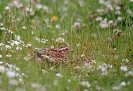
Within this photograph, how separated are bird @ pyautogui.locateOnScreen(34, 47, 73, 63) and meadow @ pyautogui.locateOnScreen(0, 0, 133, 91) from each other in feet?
0.20

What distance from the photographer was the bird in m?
4.60

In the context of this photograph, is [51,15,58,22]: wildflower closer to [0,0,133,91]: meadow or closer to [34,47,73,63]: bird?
[0,0,133,91]: meadow

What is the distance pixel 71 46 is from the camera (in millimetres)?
5168

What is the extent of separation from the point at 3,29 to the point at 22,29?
14.3 inches

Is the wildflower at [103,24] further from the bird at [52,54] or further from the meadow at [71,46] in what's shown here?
the bird at [52,54]

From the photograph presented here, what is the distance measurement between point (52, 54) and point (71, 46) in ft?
1.53

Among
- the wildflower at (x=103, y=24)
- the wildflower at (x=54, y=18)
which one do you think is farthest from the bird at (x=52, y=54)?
the wildflower at (x=54, y=18)

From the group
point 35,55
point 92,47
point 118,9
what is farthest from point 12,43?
point 118,9

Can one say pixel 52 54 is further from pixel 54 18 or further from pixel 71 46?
pixel 54 18

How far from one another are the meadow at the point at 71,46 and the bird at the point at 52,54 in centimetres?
6

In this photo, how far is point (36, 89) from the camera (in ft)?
11.8

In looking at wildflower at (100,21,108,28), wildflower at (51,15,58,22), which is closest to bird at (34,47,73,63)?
wildflower at (100,21,108,28)

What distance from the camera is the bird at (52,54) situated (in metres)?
4.60

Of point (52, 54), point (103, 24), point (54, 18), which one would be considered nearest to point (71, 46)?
point (52, 54)
